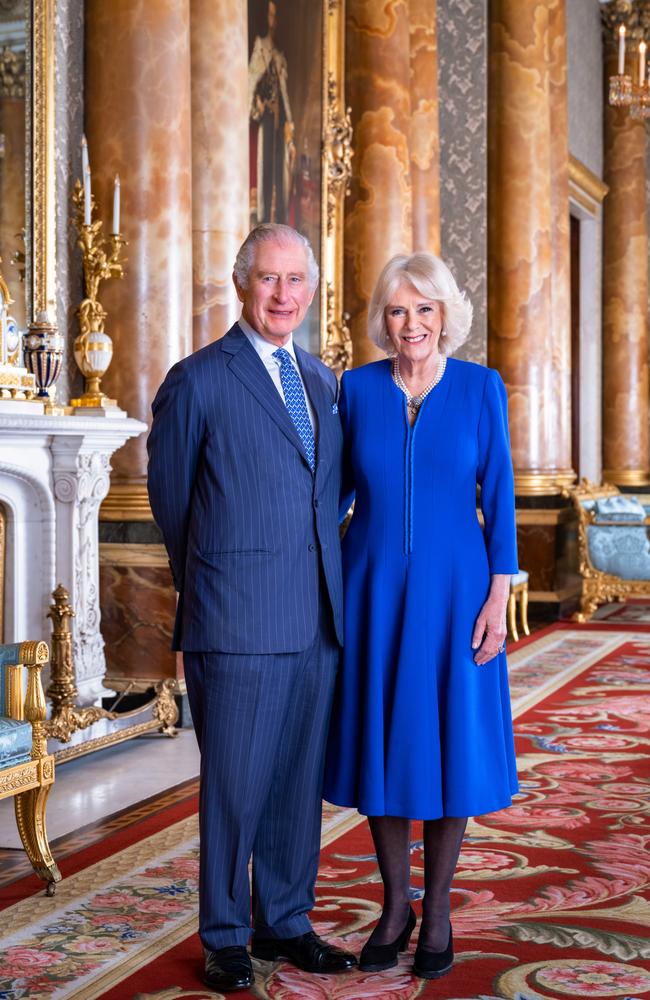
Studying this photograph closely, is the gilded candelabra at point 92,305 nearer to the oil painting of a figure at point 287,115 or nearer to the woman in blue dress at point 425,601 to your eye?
the oil painting of a figure at point 287,115

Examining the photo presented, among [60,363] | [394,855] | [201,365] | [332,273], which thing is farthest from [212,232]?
[394,855]

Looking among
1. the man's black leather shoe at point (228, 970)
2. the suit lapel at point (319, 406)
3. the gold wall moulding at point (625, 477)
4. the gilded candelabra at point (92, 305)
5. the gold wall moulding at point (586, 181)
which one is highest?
the gold wall moulding at point (586, 181)

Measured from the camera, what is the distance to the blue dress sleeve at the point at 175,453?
2.87 m

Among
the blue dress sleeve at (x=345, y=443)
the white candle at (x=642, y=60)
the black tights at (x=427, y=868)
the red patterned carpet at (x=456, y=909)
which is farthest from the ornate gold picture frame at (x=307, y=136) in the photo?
the black tights at (x=427, y=868)

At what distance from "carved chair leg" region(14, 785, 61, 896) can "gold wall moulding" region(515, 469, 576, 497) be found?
753 cm

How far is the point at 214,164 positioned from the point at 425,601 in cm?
431

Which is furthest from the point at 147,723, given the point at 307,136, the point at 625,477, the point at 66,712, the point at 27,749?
the point at 625,477

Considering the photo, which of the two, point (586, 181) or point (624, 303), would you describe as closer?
point (586, 181)

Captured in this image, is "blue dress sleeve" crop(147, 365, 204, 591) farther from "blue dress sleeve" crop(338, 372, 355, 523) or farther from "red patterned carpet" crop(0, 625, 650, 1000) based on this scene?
"red patterned carpet" crop(0, 625, 650, 1000)

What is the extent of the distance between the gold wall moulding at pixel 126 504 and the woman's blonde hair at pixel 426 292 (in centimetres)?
320

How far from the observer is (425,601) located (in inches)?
114

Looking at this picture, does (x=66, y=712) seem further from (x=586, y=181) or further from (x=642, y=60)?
(x=586, y=181)

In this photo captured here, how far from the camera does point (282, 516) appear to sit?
9.39ft

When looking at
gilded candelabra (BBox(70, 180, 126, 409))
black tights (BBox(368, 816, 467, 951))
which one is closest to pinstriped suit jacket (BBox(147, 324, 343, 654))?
black tights (BBox(368, 816, 467, 951))
